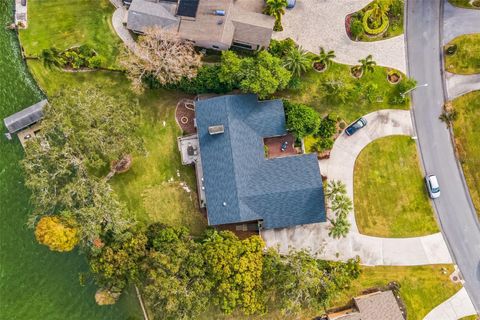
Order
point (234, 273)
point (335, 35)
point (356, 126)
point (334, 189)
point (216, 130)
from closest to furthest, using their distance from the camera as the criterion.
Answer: point (234, 273) → point (334, 189) → point (216, 130) → point (356, 126) → point (335, 35)

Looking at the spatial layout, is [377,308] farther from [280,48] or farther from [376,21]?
[376,21]

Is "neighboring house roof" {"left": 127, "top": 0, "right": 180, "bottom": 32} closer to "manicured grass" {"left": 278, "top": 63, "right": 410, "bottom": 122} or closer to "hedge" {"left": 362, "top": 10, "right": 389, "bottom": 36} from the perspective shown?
"manicured grass" {"left": 278, "top": 63, "right": 410, "bottom": 122}

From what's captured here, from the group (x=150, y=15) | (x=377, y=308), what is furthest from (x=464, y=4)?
(x=150, y=15)

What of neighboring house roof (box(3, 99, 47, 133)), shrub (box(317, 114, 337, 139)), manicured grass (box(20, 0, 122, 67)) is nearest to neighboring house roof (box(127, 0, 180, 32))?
manicured grass (box(20, 0, 122, 67))

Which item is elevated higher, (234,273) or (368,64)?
(368,64)

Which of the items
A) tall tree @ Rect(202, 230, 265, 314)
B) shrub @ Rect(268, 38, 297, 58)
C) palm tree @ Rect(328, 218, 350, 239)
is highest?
shrub @ Rect(268, 38, 297, 58)

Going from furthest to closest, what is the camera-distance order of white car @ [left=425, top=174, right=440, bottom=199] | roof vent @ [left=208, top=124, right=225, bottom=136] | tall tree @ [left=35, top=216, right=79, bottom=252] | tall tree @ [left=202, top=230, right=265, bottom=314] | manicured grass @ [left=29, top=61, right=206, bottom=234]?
manicured grass @ [left=29, top=61, right=206, bottom=234] → white car @ [left=425, top=174, right=440, bottom=199] → roof vent @ [left=208, top=124, right=225, bottom=136] → tall tree @ [left=202, top=230, right=265, bottom=314] → tall tree @ [left=35, top=216, right=79, bottom=252]
